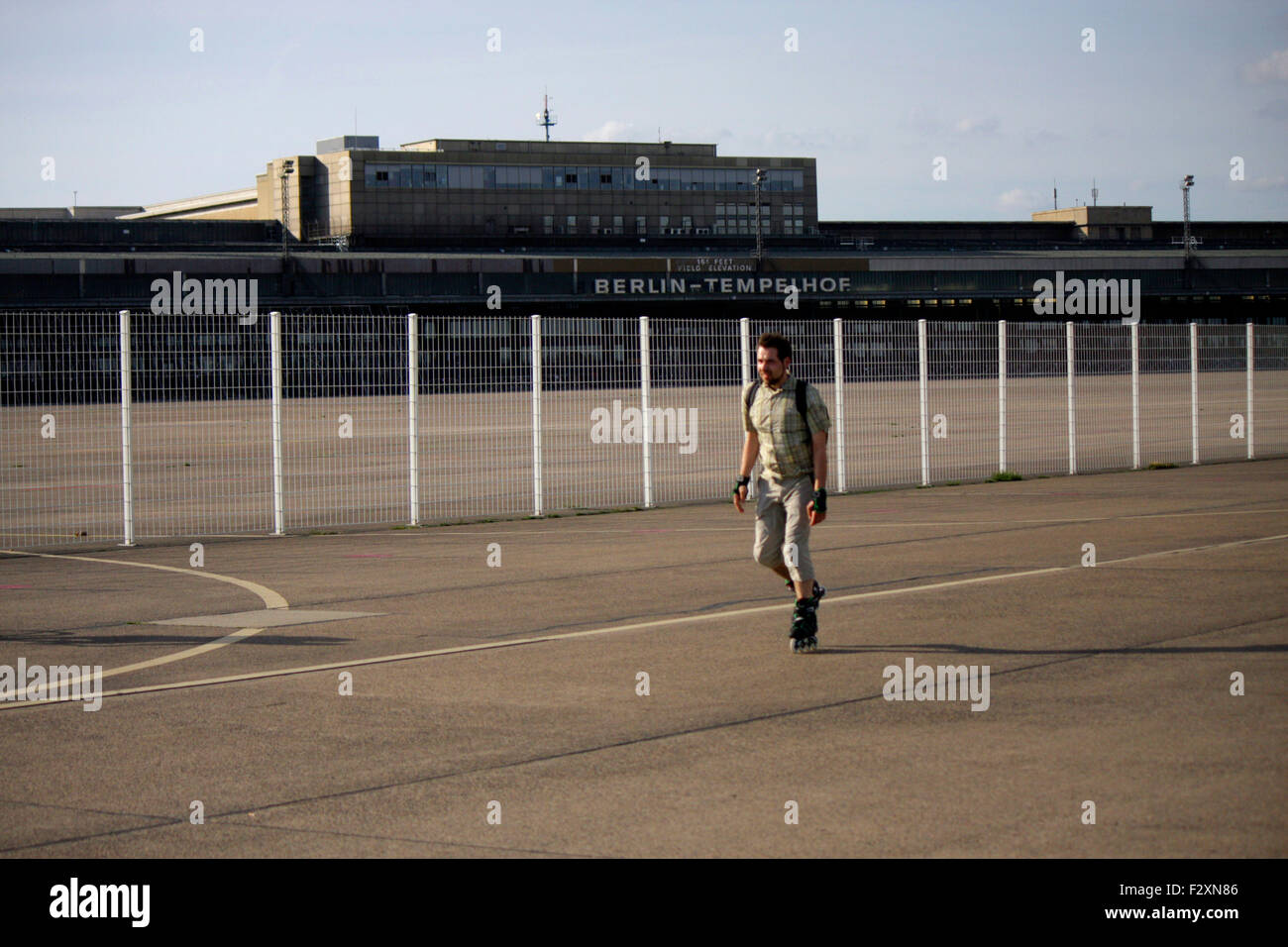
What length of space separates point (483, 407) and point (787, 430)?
15.1 metres

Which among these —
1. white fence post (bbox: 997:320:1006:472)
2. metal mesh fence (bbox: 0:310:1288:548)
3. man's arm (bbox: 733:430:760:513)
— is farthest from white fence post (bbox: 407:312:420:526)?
white fence post (bbox: 997:320:1006:472)

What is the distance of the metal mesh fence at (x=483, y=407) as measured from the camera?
1891 cm

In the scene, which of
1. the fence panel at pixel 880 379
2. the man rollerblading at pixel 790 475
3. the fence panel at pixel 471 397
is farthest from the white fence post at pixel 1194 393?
the man rollerblading at pixel 790 475

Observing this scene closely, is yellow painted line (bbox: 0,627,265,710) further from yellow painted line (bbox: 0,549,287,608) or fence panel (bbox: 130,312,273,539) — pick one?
fence panel (bbox: 130,312,273,539)

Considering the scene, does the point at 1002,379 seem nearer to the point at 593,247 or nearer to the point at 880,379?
the point at 880,379

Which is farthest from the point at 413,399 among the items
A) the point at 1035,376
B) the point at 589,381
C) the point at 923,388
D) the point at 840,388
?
the point at 1035,376

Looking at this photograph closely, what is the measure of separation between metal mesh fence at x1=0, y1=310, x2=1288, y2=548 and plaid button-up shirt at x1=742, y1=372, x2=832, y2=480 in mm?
8408

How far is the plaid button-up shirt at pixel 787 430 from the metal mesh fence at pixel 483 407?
331 inches

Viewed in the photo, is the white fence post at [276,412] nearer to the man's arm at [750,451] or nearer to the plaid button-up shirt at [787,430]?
the man's arm at [750,451]

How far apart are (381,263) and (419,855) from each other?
259 feet

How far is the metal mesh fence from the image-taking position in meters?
18.9

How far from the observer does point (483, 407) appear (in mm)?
24375

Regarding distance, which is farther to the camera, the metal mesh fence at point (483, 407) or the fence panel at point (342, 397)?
the fence panel at point (342, 397)
